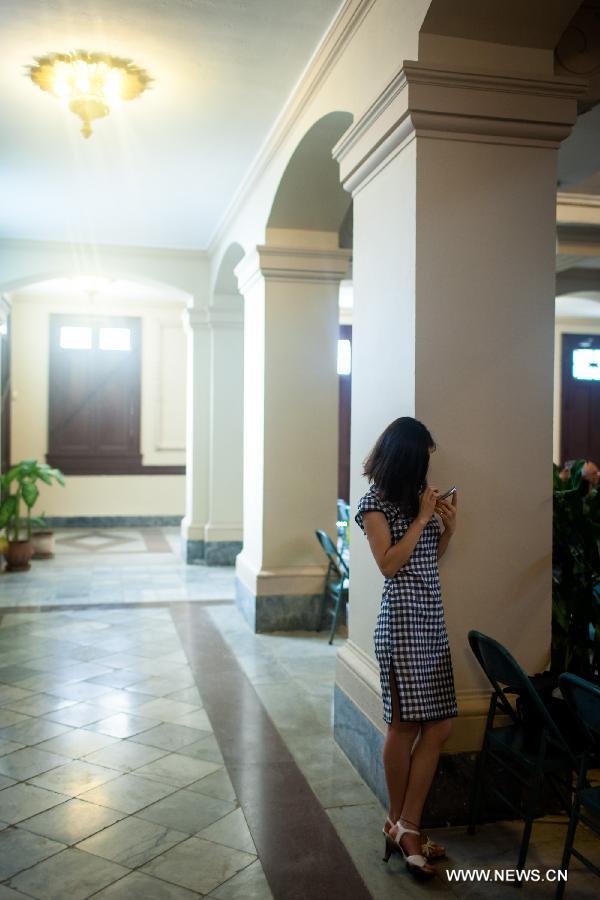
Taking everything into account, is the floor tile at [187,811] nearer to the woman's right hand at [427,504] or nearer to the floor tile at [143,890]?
the floor tile at [143,890]

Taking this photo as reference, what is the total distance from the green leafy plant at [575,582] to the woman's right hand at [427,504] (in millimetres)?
964

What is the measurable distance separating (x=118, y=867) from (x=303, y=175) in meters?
4.35

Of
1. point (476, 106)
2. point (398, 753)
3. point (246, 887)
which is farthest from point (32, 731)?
point (476, 106)

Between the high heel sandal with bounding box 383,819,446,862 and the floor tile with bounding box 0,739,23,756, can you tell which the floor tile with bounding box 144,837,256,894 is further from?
the floor tile with bounding box 0,739,23,756

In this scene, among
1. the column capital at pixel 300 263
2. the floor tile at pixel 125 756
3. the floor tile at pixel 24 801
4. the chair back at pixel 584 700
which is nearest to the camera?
the chair back at pixel 584 700

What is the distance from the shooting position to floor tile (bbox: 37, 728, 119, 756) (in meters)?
3.83

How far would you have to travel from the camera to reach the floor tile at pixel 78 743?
3834 mm

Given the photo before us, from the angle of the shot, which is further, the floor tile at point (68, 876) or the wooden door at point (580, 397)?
the wooden door at point (580, 397)

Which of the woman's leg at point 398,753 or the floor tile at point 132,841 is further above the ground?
the woman's leg at point 398,753

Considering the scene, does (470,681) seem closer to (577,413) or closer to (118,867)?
(118,867)

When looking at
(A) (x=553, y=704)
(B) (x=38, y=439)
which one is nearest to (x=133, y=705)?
(A) (x=553, y=704)

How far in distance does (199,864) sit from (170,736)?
4.14 feet

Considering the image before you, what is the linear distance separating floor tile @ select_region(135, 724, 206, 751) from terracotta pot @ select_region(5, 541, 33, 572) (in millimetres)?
5397

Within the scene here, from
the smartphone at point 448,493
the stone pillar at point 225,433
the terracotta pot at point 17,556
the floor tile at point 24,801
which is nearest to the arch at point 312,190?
the smartphone at point 448,493
